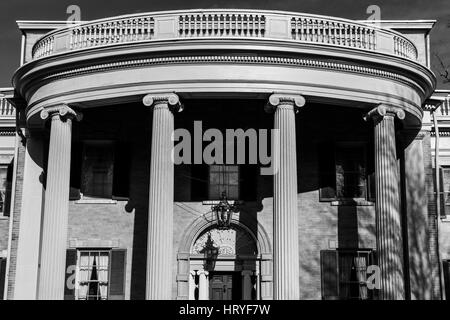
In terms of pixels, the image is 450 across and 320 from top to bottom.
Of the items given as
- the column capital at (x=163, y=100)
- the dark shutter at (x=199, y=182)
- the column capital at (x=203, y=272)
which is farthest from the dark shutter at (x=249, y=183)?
the column capital at (x=163, y=100)

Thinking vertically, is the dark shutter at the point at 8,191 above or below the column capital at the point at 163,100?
below

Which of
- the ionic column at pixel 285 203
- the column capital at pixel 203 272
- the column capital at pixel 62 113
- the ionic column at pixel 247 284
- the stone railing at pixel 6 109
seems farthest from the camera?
the stone railing at pixel 6 109

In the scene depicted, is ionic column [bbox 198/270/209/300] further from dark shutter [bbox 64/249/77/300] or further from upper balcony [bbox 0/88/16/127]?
upper balcony [bbox 0/88/16/127]

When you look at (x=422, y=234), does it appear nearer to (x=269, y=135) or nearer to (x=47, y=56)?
(x=269, y=135)

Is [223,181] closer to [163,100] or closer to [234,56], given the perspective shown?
[163,100]

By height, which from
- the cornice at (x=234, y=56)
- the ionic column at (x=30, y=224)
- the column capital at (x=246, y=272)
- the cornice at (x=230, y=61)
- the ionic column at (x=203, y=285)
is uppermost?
the cornice at (x=234, y=56)

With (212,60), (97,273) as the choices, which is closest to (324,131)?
(212,60)

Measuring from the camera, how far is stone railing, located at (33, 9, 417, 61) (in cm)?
2531

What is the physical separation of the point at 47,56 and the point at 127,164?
4628 mm

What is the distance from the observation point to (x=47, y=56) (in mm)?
26016

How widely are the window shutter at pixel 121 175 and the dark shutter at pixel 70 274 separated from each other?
2.33m

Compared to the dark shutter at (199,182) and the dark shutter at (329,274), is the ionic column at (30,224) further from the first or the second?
the dark shutter at (329,274)

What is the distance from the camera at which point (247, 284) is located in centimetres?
2755

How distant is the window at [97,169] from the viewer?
2853 centimetres
